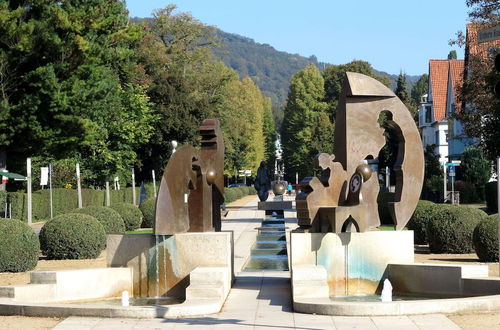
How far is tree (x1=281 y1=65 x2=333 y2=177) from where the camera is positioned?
335 ft

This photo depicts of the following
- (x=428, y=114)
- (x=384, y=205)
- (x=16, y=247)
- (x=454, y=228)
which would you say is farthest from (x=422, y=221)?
(x=428, y=114)

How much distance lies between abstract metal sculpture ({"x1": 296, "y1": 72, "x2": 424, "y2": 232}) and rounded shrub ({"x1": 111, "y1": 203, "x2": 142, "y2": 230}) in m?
17.5

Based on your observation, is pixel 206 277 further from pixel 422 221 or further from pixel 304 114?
pixel 304 114

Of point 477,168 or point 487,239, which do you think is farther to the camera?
point 477,168

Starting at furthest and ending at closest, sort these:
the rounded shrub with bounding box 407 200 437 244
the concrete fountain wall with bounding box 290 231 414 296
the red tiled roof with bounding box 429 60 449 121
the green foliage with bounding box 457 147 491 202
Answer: the red tiled roof with bounding box 429 60 449 121 → the green foliage with bounding box 457 147 491 202 → the rounded shrub with bounding box 407 200 437 244 → the concrete fountain wall with bounding box 290 231 414 296

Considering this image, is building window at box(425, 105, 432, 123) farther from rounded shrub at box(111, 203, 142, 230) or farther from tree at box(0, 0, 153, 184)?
rounded shrub at box(111, 203, 142, 230)

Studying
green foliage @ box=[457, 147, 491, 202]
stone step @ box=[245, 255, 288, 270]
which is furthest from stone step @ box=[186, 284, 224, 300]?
green foliage @ box=[457, 147, 491, 202]

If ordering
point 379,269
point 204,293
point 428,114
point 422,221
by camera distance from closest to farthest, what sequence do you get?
point 204,293 → point 379,269 → point 422,221 → point 428,114

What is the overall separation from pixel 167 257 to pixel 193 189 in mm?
2133

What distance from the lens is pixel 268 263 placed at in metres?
22.1

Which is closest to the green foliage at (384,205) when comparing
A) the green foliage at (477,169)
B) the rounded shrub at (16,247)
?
the rounded shrub at (16,247)

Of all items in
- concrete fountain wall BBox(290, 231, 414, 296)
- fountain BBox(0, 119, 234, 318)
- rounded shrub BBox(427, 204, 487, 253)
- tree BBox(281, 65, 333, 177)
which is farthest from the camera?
tree BBox(281, 65, 333, 177)

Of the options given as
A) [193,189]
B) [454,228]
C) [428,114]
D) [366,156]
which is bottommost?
[454,228]

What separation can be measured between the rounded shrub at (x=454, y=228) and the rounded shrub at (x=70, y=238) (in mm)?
8749
